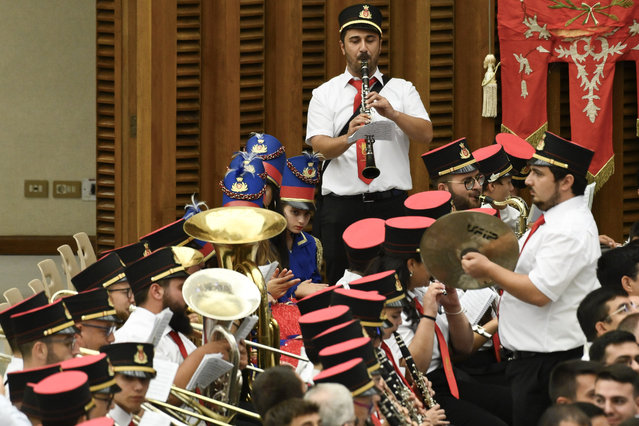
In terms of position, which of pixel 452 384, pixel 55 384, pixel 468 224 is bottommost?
pixel 452 384

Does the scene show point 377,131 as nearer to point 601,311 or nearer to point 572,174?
point 572,174

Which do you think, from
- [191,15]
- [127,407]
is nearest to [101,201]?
[191,15]

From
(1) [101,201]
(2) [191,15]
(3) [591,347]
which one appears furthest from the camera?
(1) [101,201]

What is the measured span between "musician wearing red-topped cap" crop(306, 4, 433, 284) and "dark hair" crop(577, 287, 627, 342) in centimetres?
221

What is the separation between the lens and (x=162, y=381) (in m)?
4.83

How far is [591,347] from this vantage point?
199 inches

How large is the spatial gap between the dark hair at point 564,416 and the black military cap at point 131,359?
1.57m

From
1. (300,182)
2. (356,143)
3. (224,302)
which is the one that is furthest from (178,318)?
(356,143)

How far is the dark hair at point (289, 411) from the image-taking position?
4035 millimetres

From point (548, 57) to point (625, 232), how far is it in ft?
5.09

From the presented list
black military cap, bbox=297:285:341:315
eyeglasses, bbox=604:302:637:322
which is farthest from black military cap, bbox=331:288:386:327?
eyeglasses, bbox=604:302:637:322

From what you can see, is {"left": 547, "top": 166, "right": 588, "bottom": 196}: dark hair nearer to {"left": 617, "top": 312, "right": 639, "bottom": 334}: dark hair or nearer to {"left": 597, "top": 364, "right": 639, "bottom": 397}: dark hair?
{"left": 617, "top": 312, "right": 639, "bottom": 334}: dark hair

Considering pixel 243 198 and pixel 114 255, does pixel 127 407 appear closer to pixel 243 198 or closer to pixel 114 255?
pixel 114 255

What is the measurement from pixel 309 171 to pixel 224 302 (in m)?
2.36
